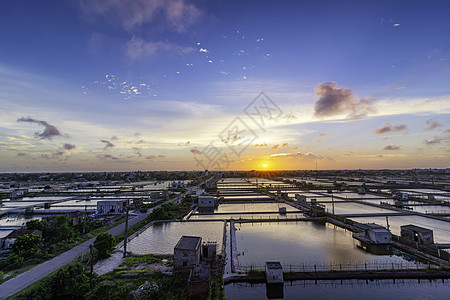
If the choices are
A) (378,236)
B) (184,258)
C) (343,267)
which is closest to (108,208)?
(184,258)

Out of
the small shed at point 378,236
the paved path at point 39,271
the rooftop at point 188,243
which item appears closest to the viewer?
the paved path at point 39,271

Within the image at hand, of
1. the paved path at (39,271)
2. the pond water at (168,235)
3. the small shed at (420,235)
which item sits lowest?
the pond water at (168,235)

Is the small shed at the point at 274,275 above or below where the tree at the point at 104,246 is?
below

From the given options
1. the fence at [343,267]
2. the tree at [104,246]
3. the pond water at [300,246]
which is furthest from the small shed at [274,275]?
the tree at [104,246]

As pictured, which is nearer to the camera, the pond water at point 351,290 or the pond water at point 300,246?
the pond water at point 351,290

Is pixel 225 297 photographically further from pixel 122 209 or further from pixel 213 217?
pixel 122 209

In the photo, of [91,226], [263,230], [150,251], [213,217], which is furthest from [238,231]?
[91,226]

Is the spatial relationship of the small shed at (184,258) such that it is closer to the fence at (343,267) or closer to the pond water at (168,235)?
the fence at (343,267)
